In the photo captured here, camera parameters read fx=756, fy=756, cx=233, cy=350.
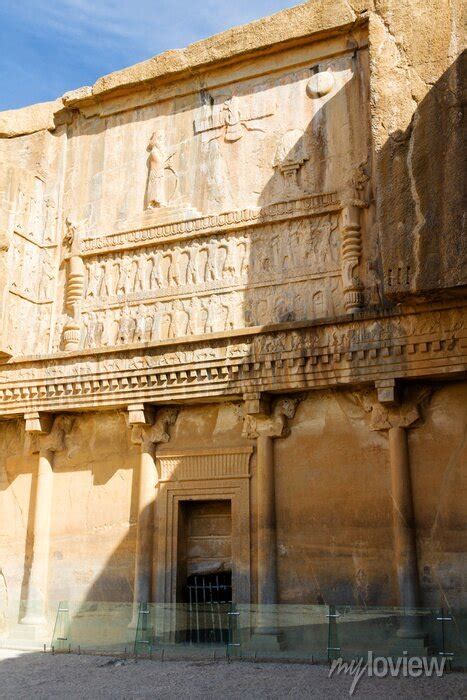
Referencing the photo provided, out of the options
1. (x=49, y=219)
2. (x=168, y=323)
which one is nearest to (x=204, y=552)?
(x=168, y=323)

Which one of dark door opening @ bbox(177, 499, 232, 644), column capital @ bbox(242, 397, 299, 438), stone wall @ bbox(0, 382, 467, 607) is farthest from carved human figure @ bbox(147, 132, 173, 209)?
dark door opening @ bbox(177, 499, 232, 644)

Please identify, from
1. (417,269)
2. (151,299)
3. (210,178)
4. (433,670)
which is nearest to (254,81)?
(210,178)

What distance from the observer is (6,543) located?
1059cm

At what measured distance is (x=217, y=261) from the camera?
1033 centimetres

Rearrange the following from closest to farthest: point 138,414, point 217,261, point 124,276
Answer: point 138,414, point 217,261, point 124,276

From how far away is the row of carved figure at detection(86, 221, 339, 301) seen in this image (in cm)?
984

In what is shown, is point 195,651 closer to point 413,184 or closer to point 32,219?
point 413,184

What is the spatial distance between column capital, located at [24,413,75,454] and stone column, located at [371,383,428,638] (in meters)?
4.45

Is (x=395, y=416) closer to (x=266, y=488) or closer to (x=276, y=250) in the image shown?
(x=266, y=488)

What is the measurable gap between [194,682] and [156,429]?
370 centimetres

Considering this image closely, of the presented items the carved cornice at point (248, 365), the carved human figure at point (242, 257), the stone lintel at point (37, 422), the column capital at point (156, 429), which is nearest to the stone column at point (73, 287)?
the carved cornice at point (248, 365)

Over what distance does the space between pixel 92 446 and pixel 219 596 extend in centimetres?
270

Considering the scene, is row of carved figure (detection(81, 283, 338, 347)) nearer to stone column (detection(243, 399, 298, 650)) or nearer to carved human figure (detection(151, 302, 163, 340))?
carved human figure (detection(151, 302, 163, 340))

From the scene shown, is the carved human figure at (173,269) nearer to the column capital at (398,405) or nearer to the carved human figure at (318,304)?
the carved human figure at (318,304)
